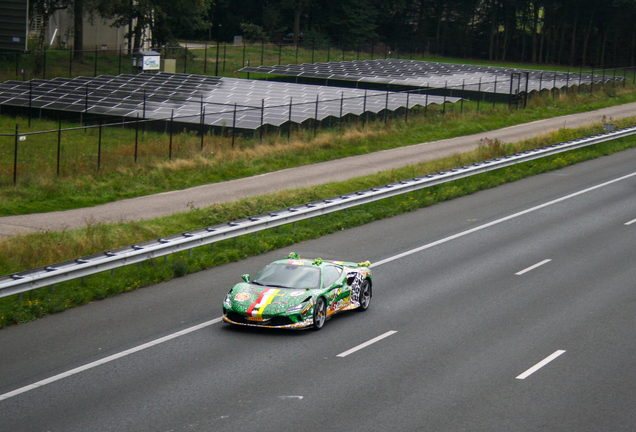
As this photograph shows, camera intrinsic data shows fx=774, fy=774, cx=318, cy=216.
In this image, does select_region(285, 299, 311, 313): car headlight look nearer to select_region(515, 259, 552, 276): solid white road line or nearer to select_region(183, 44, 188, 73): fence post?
select_region(515, 259, 552, 276): solid white road line

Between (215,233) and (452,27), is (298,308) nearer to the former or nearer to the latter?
(215,233)

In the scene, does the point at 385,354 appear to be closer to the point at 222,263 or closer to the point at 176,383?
the point at 176,383

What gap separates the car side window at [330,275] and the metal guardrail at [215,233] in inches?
178

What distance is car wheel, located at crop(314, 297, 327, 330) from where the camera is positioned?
13680 millimetres

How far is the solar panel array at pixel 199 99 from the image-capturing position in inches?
1572

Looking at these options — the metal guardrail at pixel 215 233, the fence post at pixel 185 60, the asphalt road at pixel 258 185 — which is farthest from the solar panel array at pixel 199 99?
the metal guardrail at pixel 215 233

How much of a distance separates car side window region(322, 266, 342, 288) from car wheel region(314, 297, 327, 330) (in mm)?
395

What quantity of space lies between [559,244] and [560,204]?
5499 millimetres

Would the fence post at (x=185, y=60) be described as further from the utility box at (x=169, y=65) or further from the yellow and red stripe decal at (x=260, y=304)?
the yellow and red stripe decal at (x=260, y=304)

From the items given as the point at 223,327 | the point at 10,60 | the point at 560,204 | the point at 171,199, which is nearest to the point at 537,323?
the point at 223,327

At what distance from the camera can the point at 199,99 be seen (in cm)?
4812

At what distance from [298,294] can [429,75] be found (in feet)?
194

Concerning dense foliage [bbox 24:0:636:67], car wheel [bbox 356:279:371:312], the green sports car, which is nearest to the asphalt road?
the green sports car

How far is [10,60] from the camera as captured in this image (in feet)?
201
